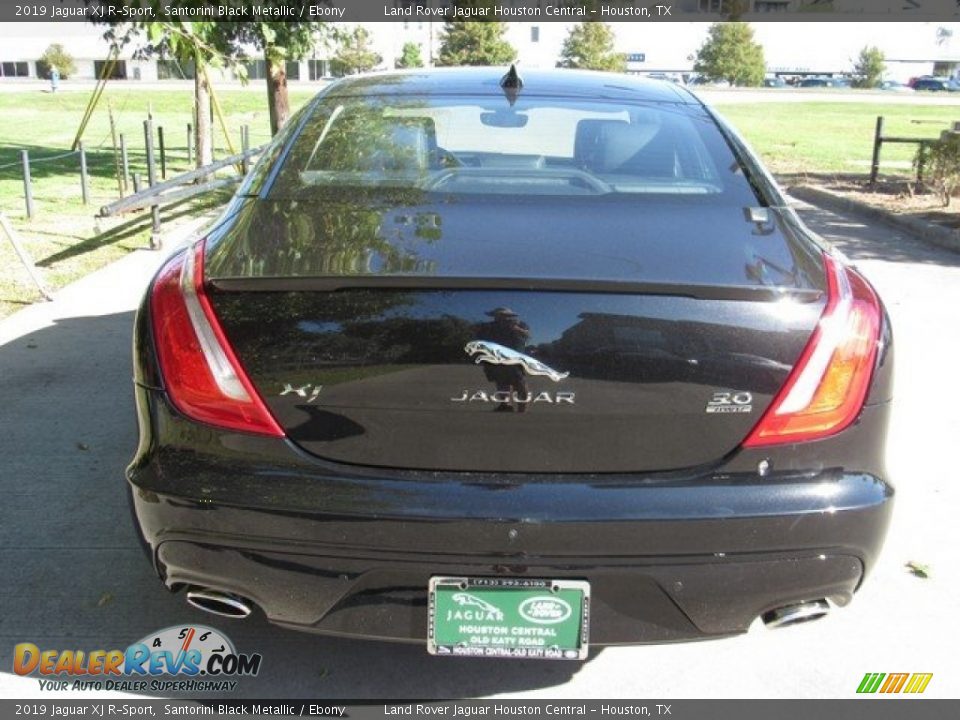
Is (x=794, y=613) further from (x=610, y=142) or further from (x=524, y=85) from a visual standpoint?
(x=524, y=85)

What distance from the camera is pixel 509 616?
88.9 inches

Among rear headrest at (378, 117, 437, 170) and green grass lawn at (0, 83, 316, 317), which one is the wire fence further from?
rear headrest at (378, 117, 437, 170)

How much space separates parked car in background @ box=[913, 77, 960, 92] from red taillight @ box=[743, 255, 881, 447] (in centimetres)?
8810

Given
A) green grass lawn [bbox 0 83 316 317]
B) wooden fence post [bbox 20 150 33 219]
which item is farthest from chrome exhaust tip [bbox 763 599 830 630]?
wooden fence post [bbox 20 150 33 219]

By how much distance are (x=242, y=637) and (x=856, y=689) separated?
1.86m

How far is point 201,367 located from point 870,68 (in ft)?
323

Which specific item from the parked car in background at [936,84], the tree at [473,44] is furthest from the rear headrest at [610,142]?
the parked car in background at [936,84]

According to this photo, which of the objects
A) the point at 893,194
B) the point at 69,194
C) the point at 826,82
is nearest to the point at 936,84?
the point at 826,82

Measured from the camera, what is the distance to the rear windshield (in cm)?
303

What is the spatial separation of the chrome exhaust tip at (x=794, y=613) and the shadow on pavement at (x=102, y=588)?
71 cm

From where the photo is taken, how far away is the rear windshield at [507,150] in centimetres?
303

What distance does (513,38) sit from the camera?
7562 centimetres

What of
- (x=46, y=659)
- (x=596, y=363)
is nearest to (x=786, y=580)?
(x=596, y=363)

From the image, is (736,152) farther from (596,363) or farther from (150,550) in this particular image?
(150,550)
